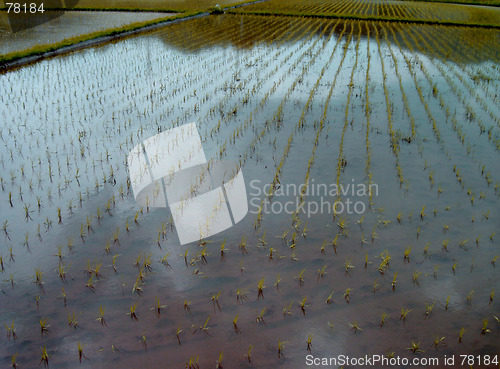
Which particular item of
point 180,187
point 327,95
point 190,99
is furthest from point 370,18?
point 180,187

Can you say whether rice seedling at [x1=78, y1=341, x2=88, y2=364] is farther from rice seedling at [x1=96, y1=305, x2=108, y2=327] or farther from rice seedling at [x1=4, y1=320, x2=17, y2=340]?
rice seedling at [x1=4, y1=320, x2=17, y2=340]

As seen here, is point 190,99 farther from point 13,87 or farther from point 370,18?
point 370,18

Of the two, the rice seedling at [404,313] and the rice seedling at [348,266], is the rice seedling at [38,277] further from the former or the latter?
the rice seedling at [404,313]

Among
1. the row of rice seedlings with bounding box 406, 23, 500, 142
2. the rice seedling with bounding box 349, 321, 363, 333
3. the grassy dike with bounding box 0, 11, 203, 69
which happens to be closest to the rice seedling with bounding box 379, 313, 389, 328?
the rice seedling with bounding box 349, 321, 363, 333

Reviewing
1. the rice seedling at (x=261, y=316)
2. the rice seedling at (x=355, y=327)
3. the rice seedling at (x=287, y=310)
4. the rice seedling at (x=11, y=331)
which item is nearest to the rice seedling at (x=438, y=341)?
the rice seedling at (x=355, y=327)

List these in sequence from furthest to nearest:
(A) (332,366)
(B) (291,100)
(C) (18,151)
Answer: (B) (291,100), (C) (18,151), (A) (332,366)

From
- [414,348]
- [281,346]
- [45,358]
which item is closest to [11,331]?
[45,358]

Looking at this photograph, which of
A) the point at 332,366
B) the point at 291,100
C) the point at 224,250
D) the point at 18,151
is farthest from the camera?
the point at 291,100
